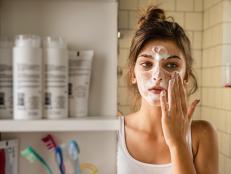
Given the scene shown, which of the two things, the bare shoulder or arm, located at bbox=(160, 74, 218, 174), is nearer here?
arm, located at bbox=(160, 74, 218, 174)

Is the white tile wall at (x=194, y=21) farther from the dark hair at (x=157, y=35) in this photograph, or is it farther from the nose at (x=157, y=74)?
the nose at (x=157, y=74)

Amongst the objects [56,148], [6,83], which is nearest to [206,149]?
[56,148]

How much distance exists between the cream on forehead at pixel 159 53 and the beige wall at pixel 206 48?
0.23 feet

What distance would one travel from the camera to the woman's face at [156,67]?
1.59 feet

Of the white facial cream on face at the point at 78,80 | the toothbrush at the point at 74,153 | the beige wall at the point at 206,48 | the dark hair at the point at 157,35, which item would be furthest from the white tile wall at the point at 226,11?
the toothbrush at the point at 74,153

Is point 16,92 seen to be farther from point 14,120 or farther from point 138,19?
point 138,19

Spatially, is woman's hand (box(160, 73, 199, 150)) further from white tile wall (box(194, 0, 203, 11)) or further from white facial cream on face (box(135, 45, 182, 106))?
white tile wall (box(194, 0, 203, 11))

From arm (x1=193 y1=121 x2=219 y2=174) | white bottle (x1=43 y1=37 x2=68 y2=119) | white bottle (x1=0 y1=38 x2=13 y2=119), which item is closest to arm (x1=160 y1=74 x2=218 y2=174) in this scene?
arm (x1=193 y1=121 x2=219 y2=174)

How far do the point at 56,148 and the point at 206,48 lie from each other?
0.43m

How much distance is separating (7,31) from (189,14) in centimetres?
42

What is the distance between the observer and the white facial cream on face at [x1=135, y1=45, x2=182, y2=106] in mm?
483

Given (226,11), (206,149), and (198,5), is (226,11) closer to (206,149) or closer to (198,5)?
(198,5)

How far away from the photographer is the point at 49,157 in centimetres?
55

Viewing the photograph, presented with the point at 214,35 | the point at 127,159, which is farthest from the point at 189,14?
the point at 127,159
